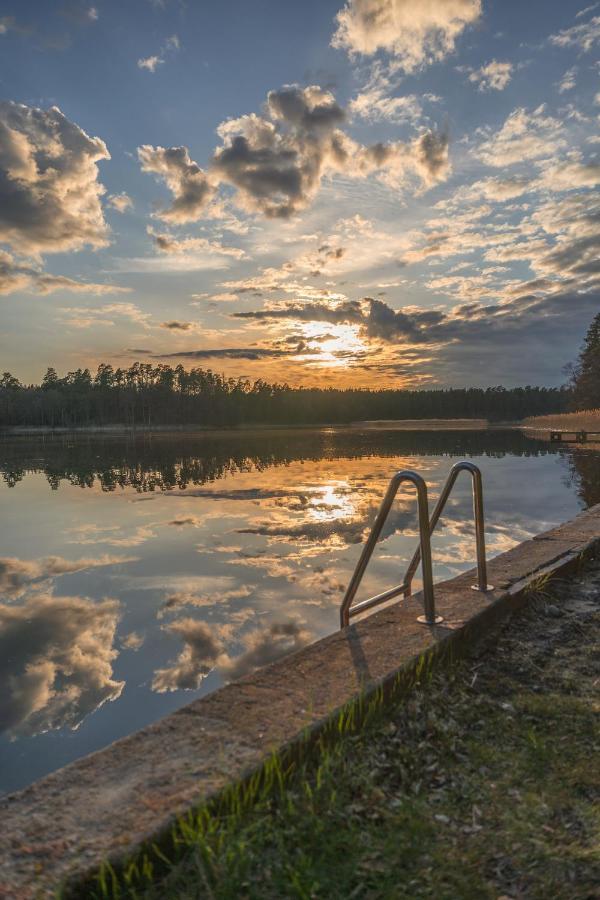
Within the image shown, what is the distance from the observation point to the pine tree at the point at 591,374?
60.0 metres

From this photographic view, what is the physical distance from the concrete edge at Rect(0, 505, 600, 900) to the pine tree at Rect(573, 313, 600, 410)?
2480 inches

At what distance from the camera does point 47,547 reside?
954 cm

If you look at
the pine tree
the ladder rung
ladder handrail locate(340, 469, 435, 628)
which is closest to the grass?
ladder handrail locate(340, 469, 435, 628)

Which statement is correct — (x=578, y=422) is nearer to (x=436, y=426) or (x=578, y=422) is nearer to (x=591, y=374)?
(x=591, y=374)

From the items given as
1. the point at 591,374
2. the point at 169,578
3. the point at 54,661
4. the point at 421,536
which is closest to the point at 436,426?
the point at 591,374

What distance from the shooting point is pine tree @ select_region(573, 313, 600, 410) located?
60000mm

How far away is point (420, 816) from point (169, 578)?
18.7ft

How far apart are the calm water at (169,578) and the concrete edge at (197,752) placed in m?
1.49

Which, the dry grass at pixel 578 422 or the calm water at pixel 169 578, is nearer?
the calm water at pixel 169 578

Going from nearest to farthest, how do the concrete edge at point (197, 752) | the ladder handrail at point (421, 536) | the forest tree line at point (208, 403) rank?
the concrete edge at point (197, 752), the ladder handrail at point (421, 536), the forest tree line at point (208, 403)

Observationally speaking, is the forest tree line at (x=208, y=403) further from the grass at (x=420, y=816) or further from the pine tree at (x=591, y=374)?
the grass at (x=420, y=816)

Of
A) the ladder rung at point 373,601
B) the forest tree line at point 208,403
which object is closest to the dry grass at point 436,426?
the forest tree line at point 208,403

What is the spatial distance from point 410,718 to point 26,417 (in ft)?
410

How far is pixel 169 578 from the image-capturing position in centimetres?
763
